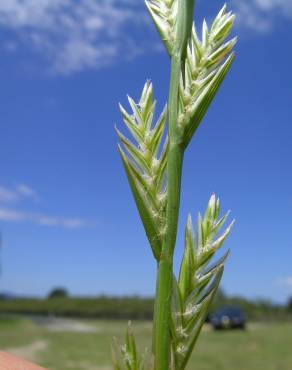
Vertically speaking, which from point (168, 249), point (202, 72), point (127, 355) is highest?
point (202, 72)

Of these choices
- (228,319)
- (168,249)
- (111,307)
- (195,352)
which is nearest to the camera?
(168,249)

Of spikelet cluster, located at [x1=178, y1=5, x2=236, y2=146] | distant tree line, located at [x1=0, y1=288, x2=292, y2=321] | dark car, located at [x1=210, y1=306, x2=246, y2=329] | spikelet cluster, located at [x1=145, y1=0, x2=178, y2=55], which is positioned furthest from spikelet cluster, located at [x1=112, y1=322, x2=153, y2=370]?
distant tree line, located at [x1=0, y1=288, x2=292, y2=321]

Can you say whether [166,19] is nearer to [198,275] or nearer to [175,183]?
[175,183]

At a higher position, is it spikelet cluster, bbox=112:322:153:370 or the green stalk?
the green stalk

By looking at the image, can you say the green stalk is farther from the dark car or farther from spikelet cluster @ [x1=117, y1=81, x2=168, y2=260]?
the dark car

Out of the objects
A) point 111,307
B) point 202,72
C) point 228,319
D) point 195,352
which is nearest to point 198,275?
point 202,72

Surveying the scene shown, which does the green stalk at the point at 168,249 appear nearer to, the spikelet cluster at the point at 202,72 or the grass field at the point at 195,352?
the spikelet cluster at the point at 202,72

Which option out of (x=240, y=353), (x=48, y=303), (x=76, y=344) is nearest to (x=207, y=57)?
(x=240, y=353)
